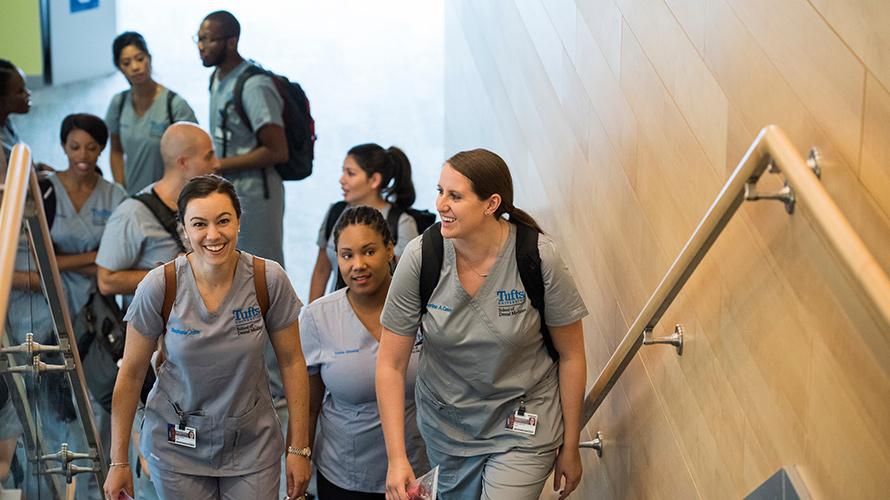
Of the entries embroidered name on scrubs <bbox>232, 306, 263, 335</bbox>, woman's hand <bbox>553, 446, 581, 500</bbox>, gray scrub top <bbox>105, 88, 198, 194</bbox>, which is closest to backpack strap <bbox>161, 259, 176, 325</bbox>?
embroidered name on scrubs <bbox>232, 306, 263, 335</bbox>

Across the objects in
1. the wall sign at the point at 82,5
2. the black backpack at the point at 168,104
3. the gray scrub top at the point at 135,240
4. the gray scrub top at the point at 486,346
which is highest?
the wall sign at the point at 82,5

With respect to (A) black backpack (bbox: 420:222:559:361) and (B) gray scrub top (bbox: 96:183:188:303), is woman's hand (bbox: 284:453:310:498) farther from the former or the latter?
(B) gray scrub top (bbox: 96:183:188:303)

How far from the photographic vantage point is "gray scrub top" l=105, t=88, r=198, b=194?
287 inches

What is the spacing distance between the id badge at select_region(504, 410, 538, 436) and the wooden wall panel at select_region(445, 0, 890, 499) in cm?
35

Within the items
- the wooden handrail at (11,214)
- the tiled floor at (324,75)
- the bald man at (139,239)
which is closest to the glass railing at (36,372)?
the wooden handrail at (11,214)

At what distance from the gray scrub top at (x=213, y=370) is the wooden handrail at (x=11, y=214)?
2.57 ft

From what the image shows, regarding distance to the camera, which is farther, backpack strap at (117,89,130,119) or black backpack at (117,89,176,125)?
backpack strap at (117,89,130,119)

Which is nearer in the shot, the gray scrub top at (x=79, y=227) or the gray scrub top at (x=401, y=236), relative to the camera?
the gray scrub top at (x=401, y=236)

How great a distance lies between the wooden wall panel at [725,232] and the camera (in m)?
2.50

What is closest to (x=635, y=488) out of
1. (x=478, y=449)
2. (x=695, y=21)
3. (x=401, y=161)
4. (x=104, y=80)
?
(x=478, y=449)

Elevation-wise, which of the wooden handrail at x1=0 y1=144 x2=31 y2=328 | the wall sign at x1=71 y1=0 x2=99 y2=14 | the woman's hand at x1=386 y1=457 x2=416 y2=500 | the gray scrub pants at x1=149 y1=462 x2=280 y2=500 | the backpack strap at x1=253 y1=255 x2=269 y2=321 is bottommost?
the gray scrub pants at x1=149 y1=462 x2=280 y2=500

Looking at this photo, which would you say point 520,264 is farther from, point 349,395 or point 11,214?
point 11,214

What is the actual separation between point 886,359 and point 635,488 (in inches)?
76.2

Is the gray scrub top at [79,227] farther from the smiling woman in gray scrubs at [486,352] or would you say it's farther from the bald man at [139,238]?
the smiling woman in gray scrubs at [486,352]
